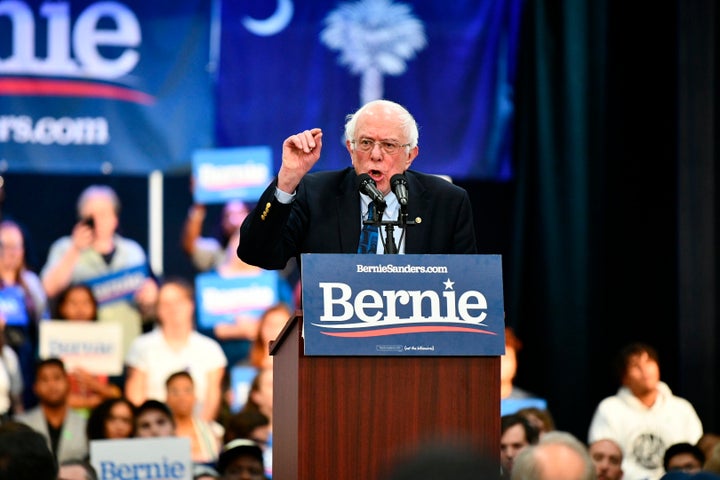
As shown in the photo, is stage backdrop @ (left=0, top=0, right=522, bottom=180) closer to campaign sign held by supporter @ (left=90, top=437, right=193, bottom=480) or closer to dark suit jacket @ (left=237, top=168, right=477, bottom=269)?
campaign sign held by supporter @ (left=90, top=437, right=193, bottom=480)

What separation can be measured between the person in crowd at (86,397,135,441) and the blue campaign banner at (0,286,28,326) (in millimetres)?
1766

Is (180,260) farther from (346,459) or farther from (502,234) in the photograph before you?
(346,459)

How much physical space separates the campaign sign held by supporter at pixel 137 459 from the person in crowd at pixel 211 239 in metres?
3.12

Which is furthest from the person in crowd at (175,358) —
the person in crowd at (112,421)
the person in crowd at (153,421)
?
the person in crowd at (153,421)

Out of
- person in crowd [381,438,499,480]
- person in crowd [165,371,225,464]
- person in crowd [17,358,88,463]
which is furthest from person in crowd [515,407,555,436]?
person in crowd [381,438,499,480]

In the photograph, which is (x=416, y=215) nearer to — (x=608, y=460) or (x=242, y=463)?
(x=242, y=463)

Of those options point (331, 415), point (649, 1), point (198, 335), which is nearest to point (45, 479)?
point (331, 415)

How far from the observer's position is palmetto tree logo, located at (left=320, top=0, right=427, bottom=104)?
8758 mm

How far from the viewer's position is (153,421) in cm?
661

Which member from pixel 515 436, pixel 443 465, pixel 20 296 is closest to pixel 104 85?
pixel 20 296

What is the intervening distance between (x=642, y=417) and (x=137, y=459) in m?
2.95

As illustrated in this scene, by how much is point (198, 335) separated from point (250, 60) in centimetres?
182

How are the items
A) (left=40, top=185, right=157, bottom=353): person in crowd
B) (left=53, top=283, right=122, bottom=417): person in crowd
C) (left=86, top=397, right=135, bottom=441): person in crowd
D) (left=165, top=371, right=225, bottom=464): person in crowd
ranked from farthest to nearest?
(left=40, top=185, right=157, bottom=353): person in crowd < (left=53, top=283, right=122, bottom=417): person in crowd < (left=165, top=371, right=225, bottom=464): person in crowd < (left=86, top=397, right=135, bottom=441): person in crowd

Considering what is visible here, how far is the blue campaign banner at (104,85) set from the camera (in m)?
8.34
